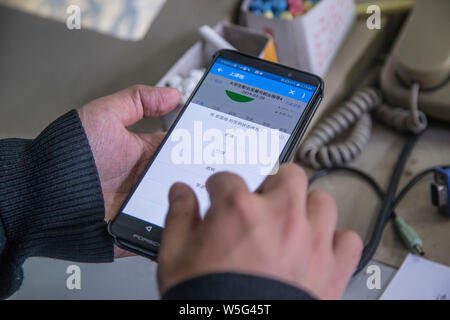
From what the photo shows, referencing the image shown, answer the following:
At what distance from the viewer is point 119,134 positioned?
0.55m

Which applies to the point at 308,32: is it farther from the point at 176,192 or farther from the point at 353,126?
the point at 176,192

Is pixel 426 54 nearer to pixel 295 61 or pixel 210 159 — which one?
pixel 295 61

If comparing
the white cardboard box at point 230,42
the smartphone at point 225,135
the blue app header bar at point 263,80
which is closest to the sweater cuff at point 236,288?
the smartphone at point 225,135

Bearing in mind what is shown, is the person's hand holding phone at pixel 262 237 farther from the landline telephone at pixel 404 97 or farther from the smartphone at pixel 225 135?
the landline telephone at pixel 404 97

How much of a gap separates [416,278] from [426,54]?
32 centimetres

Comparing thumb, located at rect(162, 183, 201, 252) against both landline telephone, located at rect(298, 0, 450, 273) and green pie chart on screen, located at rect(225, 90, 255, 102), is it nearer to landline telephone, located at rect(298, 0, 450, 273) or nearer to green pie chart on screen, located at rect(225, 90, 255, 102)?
green pie chart on screen, located at rect(225, 90, 255, 102)

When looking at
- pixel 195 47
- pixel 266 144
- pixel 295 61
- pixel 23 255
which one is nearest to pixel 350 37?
pixel 295 61

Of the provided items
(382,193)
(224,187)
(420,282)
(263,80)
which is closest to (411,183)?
(382,193)

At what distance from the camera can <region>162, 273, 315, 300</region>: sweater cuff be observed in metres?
0.28

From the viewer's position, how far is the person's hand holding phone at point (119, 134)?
1.74 feet

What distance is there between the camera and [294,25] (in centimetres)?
68

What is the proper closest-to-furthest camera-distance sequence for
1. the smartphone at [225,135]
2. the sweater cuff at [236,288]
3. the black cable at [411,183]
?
1. the sweater cuff at [236,288]
2. the smartphone at [225,135]
3. the black cable at [411,183]

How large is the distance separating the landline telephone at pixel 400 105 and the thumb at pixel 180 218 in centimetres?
33

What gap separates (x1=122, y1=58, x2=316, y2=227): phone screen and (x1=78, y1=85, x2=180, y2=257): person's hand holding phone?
0.16ft
